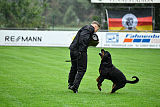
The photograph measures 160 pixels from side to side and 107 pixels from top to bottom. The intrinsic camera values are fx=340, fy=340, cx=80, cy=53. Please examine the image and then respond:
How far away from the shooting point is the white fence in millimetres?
25500

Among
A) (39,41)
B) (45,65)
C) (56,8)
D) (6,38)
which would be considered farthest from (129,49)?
(56,8)

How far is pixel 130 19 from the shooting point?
31453mm

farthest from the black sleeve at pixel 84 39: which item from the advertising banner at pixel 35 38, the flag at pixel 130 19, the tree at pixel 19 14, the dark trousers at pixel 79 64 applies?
the tree at pixel 19 14

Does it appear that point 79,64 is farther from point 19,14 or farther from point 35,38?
point 19,14

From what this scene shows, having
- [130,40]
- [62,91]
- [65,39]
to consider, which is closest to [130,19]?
[130,40]

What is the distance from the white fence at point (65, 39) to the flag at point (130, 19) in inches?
210

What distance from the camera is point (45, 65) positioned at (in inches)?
600

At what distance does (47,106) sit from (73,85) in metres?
1.88

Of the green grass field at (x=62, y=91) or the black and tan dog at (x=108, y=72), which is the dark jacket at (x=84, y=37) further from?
the green grass field at (x=62, y=91)

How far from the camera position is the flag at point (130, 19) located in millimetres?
31188

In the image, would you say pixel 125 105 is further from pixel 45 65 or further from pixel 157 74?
pixel 45 65

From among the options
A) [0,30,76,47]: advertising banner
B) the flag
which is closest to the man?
[0,30,76,47]: advertising banner

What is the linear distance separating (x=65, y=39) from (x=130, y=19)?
814 cm

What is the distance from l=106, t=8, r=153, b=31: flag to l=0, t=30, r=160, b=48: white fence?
210 inches
